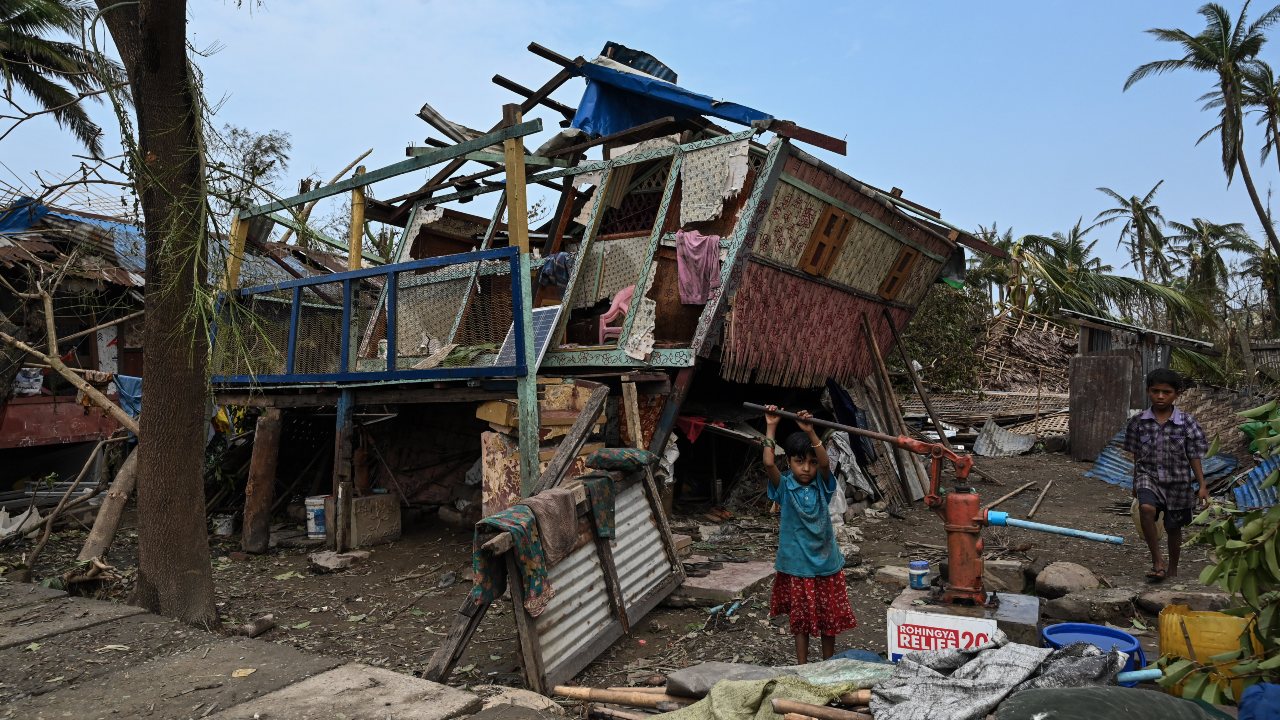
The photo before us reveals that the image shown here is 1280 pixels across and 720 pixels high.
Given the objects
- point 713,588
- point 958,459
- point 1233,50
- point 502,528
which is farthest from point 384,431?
point 1233,50

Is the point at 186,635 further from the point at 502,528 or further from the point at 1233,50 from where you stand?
the point at 1233,50

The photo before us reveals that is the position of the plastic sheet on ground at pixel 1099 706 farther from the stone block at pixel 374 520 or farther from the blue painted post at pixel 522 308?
the stone block at pixel 374 520

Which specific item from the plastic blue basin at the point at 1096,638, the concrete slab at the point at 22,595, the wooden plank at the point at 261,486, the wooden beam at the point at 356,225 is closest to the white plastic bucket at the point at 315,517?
the wooden plank at the point at 261,486

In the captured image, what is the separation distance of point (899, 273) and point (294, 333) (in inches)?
292

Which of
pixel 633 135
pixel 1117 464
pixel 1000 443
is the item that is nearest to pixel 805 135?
pixel 633 135

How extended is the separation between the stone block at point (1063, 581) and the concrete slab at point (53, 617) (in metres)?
5.98

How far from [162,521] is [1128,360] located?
1317 cm

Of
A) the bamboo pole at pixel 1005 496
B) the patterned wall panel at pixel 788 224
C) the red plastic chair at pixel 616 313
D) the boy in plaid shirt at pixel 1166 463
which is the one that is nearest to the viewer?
the boy in plaid shirt at pixel 1166 463

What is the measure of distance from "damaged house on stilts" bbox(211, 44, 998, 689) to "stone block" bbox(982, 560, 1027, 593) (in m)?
2.24

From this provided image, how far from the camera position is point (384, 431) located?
1008 centimetres

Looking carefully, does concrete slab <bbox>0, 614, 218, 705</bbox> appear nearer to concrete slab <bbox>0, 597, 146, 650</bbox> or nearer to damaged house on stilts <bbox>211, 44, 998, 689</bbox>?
concrete slab <bbox>0, 597, 146, 650</bbox>

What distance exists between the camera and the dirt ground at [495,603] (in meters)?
5.18

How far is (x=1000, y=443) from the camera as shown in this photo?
1399 cm

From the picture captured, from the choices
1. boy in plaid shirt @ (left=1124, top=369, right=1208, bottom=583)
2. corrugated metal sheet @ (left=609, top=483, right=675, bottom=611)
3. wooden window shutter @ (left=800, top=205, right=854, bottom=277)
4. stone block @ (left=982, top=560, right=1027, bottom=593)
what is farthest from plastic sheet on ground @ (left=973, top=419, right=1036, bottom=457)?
corrugated metal sheet @ (left=609, top=483, right=675, bottom=611)
